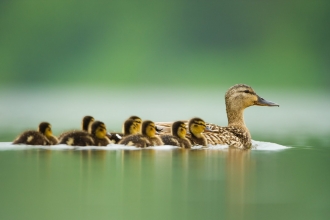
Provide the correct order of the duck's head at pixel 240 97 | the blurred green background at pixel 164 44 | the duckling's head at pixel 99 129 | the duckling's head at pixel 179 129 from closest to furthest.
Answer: the duckling's head at pixel 99 129 → the duckling's head at pixel 179 129 → the duck's head at pixel 240 97 → the blurred green background at pixel 164 44

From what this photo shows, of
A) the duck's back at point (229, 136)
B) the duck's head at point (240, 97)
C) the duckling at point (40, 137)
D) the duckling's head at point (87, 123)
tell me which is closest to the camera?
the duckling at point (40, 137)

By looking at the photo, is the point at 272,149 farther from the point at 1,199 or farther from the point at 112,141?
the point at 1,199

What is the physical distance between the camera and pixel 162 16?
50688 millimetres

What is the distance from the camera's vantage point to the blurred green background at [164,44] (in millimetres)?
43312

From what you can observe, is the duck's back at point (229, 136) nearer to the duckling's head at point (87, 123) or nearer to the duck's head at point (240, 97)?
the duck's head at point (240, 97)

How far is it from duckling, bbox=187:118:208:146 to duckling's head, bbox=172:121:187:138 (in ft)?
0.39

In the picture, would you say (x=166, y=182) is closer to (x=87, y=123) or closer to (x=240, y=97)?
(x=87, y=123)

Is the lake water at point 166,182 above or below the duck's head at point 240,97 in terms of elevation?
below

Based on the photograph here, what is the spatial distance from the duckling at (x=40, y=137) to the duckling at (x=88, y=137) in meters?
0.14

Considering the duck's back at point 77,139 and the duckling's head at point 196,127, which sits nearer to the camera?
the duck's back at point 77,139

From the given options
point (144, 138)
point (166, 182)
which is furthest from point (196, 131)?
point (166, 182)

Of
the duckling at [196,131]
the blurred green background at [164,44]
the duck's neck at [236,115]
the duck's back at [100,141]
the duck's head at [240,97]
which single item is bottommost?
the duck's back at [100,141]

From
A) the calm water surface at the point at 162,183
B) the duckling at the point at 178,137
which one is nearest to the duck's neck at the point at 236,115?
the calm water surface at the point at 162,183

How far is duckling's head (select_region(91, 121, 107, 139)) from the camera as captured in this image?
407 inches
